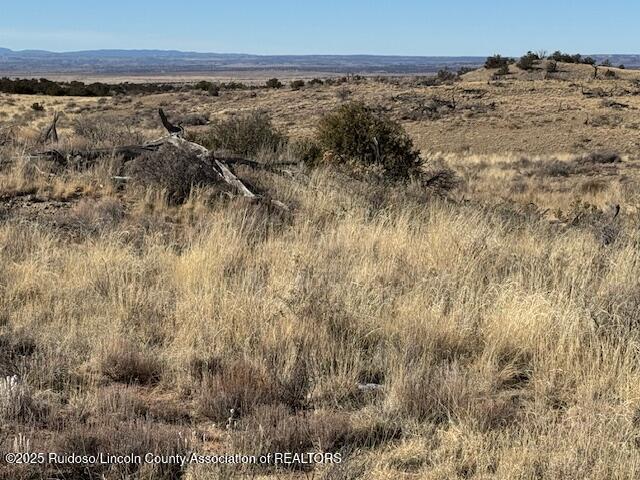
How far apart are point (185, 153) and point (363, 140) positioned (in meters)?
4.95

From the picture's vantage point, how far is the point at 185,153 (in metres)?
8.97

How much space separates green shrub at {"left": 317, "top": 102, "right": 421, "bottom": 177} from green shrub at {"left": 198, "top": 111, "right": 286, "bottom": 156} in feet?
3.75

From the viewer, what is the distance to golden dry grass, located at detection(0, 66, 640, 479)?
10.1 ft

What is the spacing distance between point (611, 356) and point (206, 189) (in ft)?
18.7

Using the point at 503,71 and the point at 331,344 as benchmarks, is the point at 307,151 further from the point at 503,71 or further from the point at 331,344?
the point at 503,71

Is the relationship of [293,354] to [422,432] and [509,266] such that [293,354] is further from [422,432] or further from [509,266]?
[509,266]

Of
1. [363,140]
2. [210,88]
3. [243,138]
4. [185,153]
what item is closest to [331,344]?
[185,153]

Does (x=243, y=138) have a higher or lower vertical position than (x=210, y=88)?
lower

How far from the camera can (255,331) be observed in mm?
4262

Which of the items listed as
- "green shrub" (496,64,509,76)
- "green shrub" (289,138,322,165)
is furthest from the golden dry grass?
"green shrub" (496,64,509,76)

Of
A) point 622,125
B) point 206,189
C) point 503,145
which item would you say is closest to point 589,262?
point 206,189

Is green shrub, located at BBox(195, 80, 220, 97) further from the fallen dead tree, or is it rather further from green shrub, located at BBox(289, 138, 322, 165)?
the fallen dead tree

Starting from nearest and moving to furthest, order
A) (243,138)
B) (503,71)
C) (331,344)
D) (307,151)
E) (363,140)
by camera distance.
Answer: (331,344)
(363,140)
(243,138)
(307,151)
(503,71)

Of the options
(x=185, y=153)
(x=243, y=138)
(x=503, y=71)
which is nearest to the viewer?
(x=185, y=153)
